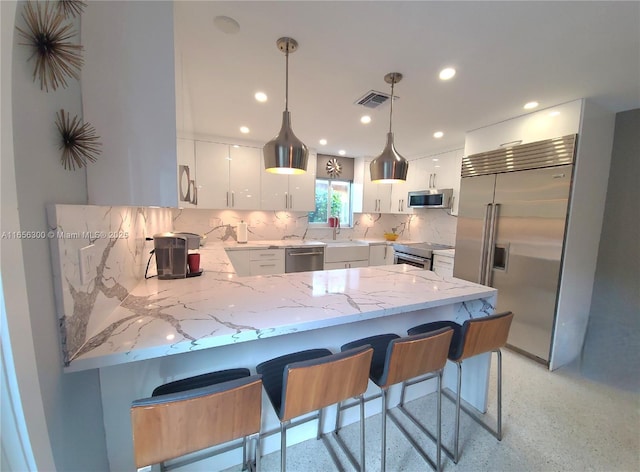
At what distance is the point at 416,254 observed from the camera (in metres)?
3.84

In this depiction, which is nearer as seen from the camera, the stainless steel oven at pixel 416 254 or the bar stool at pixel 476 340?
the bar stool at pixel 476 340

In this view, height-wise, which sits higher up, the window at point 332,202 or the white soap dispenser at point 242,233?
the window at point 332,202

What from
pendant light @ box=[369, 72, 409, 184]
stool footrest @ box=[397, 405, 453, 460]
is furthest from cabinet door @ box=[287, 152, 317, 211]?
stool footrest @ box=[397, 405, 453, 460]

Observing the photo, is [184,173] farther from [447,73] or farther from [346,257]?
[346,257]

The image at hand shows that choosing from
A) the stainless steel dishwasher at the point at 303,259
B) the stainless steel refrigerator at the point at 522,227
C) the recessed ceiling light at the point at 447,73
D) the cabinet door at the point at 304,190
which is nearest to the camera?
the recessed ceiling light at the point at 447,73

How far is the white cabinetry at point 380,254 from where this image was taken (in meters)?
4.38

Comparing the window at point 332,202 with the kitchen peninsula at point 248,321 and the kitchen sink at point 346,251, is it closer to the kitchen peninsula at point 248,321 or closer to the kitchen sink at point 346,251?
the kitchen sink at point 346,251

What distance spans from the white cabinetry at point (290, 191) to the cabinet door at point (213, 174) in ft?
1.80

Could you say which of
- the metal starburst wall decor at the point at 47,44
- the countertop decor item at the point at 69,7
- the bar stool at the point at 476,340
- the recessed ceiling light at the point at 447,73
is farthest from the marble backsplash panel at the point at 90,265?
the recessed ceiling light at the point at 447,73

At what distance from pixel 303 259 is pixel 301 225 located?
2.75 ft

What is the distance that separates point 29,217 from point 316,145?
350 centimetres

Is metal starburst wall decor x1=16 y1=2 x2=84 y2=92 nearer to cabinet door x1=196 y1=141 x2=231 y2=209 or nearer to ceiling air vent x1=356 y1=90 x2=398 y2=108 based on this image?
Result: ceiling air vent x1=356 y1=90 x2=398 y2=108

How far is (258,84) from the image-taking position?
2.00 m

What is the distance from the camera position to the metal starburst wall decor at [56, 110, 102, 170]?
2.70 feet
